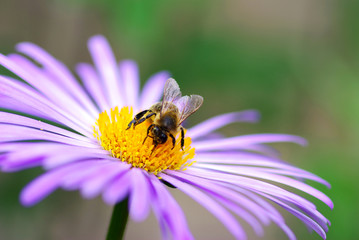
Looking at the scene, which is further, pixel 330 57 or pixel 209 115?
pixel 209 115

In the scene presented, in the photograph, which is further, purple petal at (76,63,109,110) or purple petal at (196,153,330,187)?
purple petal at (76,63,109,110)

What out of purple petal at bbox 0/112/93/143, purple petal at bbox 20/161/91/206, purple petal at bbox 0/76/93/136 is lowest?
purple petal at bbox 20/161/91/206

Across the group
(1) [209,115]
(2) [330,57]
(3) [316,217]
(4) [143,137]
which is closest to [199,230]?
(1) [209,115]

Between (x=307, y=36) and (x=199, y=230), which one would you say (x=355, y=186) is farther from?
(x=199, y=230)

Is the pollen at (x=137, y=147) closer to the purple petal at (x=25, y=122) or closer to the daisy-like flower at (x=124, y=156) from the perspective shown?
the daisy-like flower at (x=124, y=156)

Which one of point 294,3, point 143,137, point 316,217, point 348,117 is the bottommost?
point 316,217

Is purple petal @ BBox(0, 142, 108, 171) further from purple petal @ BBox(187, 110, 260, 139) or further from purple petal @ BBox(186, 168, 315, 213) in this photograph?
purple petal @ BBox(187, 110, 260, 139)

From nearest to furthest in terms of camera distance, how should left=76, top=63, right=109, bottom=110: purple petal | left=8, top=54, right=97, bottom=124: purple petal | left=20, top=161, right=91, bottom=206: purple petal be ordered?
left=20, top=161, right=91, bottom=206: purple petal, left=8, top=54, right=97, bottom=124: purple petal, left=76, top=63, right=109, bottom=110: purple petal

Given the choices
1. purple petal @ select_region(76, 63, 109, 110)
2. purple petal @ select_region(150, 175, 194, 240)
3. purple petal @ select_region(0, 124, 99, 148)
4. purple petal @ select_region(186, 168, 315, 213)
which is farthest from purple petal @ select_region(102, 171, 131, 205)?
purple petal @ select_region(76, 63, 109, 110)
